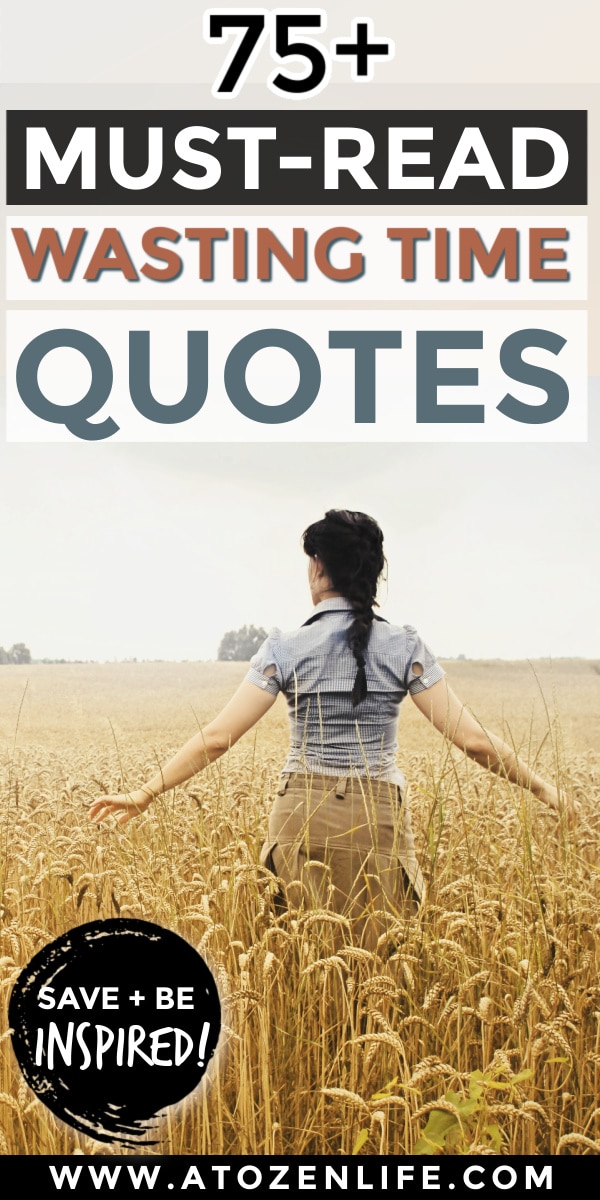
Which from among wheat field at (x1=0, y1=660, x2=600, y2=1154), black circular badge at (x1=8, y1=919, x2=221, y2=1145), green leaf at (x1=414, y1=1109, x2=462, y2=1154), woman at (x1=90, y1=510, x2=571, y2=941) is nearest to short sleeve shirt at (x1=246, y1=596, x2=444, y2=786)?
woman at (x1=90, y1=510, x2=571, y2=941)

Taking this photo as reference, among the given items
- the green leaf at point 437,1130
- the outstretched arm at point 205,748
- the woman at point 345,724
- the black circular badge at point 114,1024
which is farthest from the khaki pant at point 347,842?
the green leaf at point 437,1130

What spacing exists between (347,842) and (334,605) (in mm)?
643

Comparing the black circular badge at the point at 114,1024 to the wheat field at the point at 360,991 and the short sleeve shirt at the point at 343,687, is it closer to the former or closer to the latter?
the wheat field at the point at 360,991

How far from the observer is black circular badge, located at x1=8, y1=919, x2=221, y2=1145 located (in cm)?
195

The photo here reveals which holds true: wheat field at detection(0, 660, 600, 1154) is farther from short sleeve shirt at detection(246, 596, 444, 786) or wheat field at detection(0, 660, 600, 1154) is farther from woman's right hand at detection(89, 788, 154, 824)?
short sleeve shirt at detection(246, 596, 444, 786)

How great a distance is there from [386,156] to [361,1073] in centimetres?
292

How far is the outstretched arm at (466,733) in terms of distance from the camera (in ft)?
8.25

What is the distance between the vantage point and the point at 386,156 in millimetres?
3211
